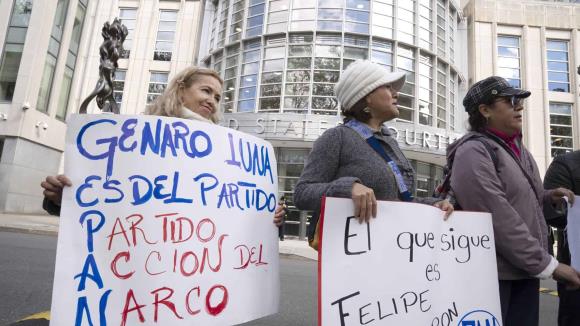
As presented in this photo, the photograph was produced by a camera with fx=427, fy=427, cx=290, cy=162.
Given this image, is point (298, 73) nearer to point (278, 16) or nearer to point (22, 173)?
point (278, 16)

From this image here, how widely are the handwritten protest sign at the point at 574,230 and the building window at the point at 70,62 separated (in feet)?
73.5

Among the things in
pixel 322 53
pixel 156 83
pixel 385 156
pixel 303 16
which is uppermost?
pixel 303 16

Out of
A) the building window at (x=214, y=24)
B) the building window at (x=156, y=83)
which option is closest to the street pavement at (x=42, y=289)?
the building window at (x=214, y=24)

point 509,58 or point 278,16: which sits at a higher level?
point 509,58

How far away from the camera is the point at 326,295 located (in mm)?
1553

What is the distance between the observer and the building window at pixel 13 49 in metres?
18.4

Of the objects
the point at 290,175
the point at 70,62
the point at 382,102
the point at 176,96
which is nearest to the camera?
the point at 382,102

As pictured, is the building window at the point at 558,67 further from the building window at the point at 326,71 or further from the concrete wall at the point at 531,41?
the building window at the point at 326,71

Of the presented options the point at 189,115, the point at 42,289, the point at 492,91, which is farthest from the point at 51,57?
the point at 492,91

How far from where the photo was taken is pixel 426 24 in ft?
66.7

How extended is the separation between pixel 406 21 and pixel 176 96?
1936 centimetres

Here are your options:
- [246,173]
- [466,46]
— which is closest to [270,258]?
[246,173]

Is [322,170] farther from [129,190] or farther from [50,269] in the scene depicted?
[50,269]

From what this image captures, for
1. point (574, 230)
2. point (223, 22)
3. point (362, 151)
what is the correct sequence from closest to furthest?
point (362, 151), point (574, 230), point (223, 22)
